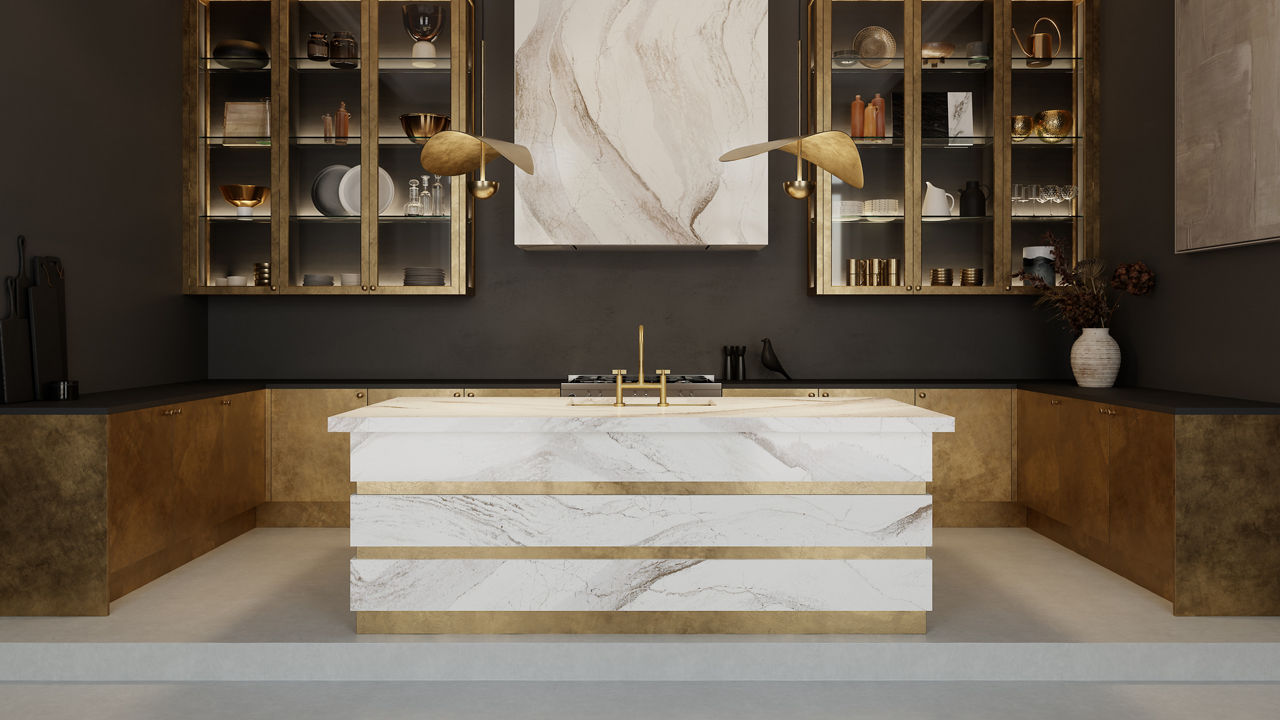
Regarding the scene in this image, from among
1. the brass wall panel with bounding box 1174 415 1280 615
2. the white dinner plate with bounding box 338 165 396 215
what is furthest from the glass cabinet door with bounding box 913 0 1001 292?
the white dinner plate with bounding box 338 165 396 215

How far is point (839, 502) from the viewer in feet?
9.96

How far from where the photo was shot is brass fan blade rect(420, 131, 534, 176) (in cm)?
312

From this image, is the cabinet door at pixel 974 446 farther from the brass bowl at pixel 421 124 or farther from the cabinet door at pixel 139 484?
the cabinet door at pixel 139 484

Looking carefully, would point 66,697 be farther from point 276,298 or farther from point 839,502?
point 276,298

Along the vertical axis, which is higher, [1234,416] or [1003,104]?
[1003,104]

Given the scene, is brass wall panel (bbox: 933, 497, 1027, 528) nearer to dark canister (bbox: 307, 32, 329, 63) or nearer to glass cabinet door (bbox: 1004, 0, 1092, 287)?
glass cabinet door (bbox: 1004, 0, 1092, 287)

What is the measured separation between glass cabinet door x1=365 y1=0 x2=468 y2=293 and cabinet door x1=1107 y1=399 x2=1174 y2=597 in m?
3.49

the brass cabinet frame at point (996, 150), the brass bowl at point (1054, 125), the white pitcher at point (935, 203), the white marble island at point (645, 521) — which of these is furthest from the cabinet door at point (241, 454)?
the brass bowl at point (1054, 125)

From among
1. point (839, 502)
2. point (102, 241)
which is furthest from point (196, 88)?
point (839, 502)

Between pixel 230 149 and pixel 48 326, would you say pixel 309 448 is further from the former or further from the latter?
pixel 230 149

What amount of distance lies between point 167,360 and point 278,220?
1001 millimetres

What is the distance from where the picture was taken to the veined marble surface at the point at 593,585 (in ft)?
10.0

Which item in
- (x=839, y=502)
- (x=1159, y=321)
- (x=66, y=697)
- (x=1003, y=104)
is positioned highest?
(x=1003, y=104)

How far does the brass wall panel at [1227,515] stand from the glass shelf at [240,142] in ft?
15.7
